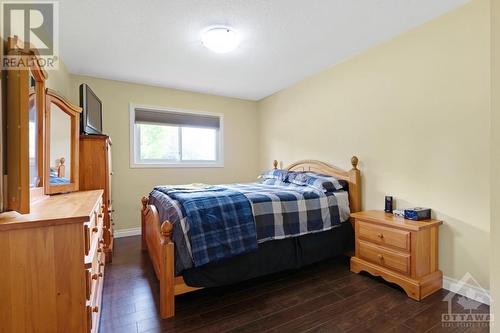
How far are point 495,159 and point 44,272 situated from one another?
201cm

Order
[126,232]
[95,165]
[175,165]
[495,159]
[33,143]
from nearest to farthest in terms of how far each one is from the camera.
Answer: [495,159] < [33,143] < [95,165] < [126,232] < [175,165]

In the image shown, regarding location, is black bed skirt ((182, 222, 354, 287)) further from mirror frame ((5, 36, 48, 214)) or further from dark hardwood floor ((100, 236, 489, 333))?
mirror frame ((5, 36, 48, 214))

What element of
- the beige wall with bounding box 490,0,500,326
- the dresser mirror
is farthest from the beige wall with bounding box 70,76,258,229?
the beige wall with bounding box 490,0,500,326

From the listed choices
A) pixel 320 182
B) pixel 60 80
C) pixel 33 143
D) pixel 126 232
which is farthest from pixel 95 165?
pixel 320 182

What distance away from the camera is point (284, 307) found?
6.22 ft

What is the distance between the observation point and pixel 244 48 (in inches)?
109

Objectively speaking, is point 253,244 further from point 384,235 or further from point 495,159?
point 495,159

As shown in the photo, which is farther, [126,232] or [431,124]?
[126,232]

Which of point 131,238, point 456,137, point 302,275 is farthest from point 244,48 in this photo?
point 131,238

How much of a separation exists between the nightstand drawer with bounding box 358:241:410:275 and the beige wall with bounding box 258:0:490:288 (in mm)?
398

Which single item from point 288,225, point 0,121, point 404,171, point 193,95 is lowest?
point 288,225

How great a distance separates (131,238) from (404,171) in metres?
3.68

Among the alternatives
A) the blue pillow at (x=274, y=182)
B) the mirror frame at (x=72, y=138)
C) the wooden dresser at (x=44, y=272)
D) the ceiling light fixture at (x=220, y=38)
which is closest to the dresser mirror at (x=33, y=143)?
the mirror frame at (x=72, y=138)

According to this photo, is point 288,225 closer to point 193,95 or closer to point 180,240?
point 180,240
